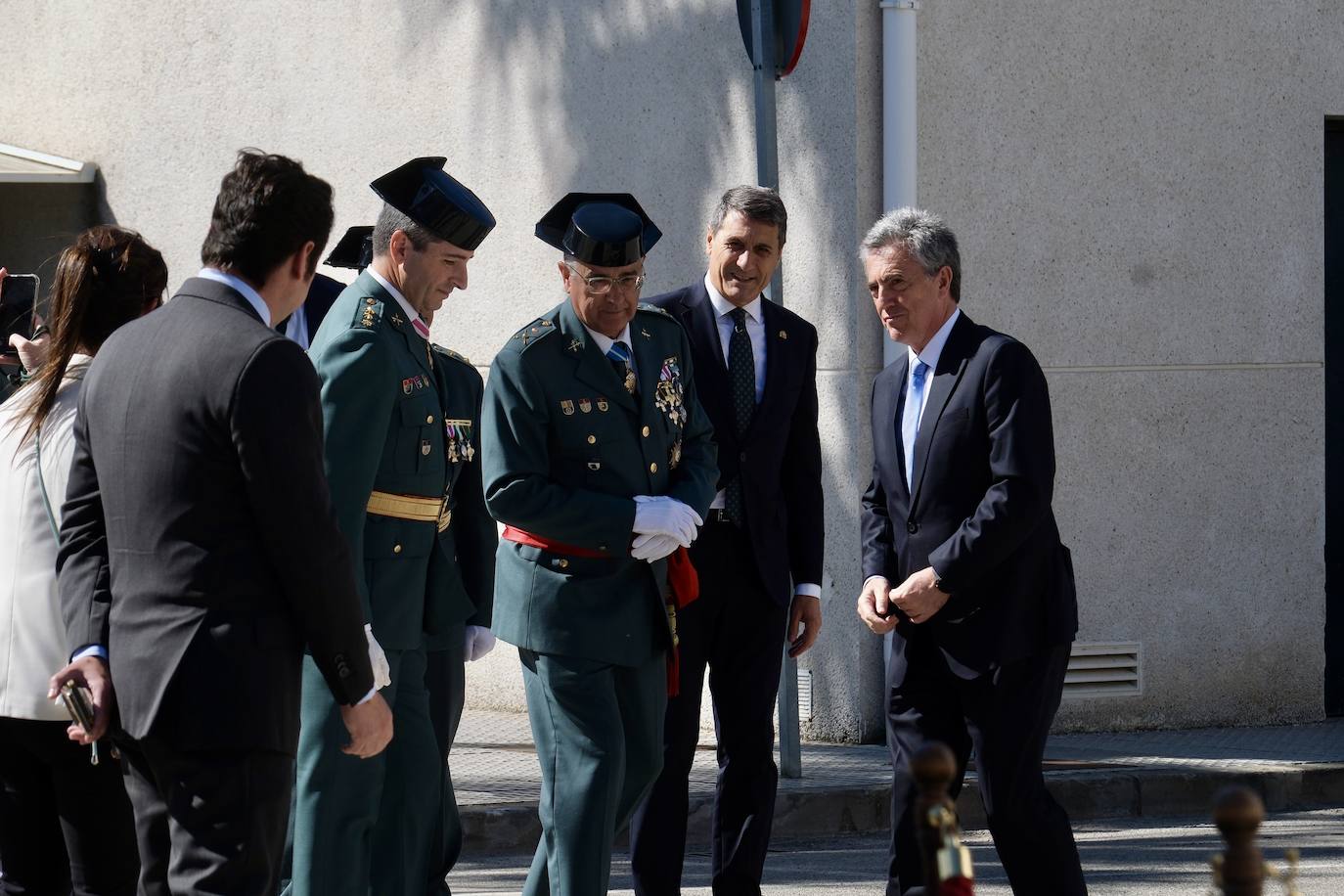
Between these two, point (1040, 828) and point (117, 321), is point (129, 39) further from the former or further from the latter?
point (1040, 828)

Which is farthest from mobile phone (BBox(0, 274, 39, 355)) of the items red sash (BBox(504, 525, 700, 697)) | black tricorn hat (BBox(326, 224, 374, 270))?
red sash (BBox(504, 525, 700, 697))

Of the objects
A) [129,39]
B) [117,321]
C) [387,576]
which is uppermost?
[129,39]

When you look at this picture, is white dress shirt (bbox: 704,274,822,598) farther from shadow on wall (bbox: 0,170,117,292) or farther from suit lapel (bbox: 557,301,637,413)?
shadow on wall (bbox: 0,170,117,292)

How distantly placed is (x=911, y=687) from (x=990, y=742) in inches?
11.1

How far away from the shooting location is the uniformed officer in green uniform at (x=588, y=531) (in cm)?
446

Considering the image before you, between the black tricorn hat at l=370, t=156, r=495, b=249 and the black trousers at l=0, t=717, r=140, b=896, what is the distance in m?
1.40

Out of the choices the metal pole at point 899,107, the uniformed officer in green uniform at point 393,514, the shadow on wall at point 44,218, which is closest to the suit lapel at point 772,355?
the uniformed officer in green uniform at point 393,514

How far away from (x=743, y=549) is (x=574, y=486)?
0.78 meters

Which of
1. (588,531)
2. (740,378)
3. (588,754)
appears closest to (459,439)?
(588,531)

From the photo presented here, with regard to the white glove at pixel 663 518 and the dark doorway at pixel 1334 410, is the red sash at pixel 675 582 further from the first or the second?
the dark doorway at pixel 1334 410

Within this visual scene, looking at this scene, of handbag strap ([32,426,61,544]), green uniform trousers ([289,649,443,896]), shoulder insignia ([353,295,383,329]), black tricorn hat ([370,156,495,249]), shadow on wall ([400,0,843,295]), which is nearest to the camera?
handbag strap ([32,426,61,544])

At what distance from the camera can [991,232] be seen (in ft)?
26.7

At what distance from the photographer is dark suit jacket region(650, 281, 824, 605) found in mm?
5250

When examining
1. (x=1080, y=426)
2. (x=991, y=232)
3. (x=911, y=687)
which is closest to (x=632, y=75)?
(x=991, y=232)
